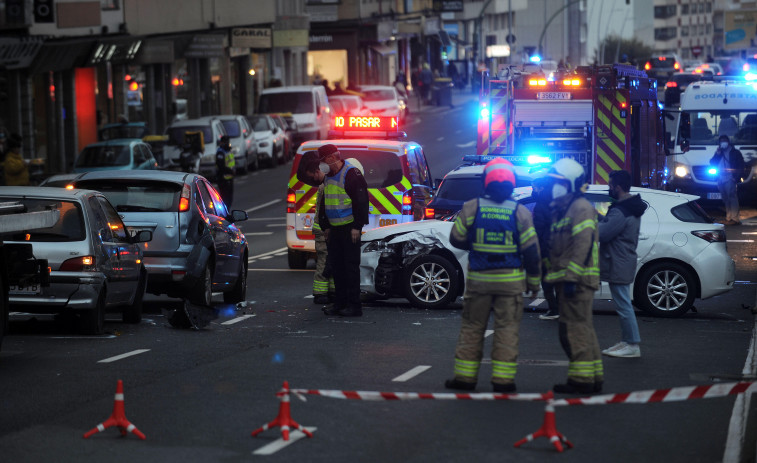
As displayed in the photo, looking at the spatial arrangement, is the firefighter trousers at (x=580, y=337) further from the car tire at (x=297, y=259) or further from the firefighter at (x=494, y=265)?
the car tire at (x=297, y=259)

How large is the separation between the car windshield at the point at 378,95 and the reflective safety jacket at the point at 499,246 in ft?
168

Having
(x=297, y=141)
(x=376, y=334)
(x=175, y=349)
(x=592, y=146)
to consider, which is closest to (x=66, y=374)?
(x=175, y=349)

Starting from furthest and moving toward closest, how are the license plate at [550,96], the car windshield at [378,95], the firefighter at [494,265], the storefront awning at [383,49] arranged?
the storefront awning at [383,49]
the car windshield at [378,95]
the license plate at [550,96]
the firefighter at [494,265]

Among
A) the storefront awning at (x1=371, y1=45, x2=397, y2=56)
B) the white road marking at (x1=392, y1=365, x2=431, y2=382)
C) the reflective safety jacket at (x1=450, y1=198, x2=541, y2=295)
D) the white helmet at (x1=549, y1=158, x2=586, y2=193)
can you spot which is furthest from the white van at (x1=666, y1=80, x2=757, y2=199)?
the storefront awning at (x1=371, y1=45, x2=397, y2=56)

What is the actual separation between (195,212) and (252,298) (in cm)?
204

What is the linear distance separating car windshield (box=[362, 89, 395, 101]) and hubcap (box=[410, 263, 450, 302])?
150 feet

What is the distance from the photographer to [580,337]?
10656mm

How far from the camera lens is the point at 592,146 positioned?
23.9 metres

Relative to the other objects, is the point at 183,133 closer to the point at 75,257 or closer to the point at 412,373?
the point at 75,257

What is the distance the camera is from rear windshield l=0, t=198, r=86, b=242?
13.9m

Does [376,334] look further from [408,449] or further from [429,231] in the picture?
[408,449]

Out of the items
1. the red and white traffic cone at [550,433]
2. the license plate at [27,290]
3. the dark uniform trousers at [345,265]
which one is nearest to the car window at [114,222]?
the license plate at [27,290]

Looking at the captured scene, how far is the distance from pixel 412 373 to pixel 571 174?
2038mm

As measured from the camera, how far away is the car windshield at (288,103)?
50681mm
